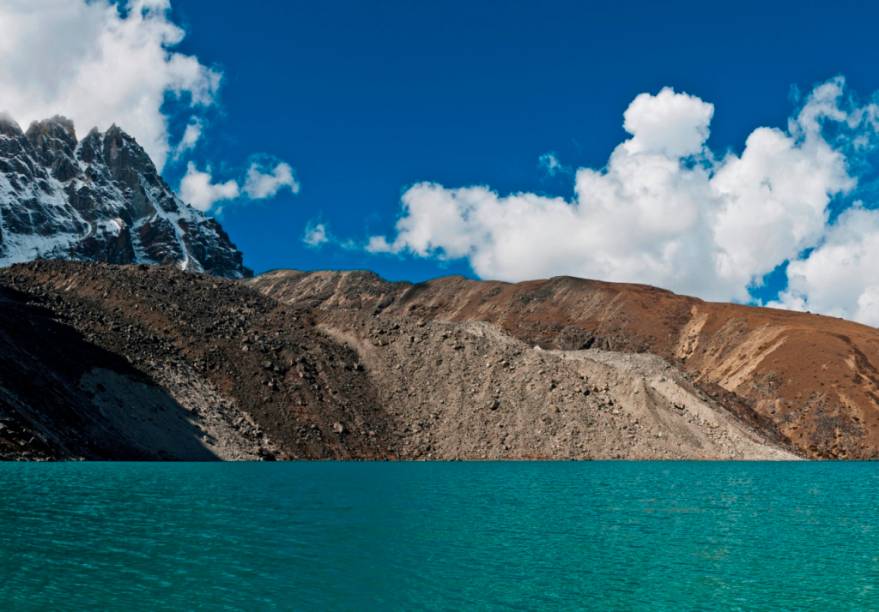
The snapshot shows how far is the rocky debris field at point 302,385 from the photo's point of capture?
9131 centimetres

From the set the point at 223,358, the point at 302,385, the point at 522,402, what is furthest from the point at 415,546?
the point at 522,402

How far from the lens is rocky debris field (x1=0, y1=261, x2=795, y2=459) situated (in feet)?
300

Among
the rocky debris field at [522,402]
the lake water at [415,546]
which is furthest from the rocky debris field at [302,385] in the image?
the lake water at [415,546]

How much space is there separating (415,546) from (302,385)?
257 ft

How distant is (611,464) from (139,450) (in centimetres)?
5984

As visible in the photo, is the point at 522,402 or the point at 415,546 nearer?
the point at 415,546

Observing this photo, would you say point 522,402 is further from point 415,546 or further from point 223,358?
point 415,546

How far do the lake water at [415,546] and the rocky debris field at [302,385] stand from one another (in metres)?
27.3

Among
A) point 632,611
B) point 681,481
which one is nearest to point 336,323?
point 681,481

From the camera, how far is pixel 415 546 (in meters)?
34.2

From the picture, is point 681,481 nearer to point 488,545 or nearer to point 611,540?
point 611,540

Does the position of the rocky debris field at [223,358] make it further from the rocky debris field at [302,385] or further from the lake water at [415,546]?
the lake water at [415,546]

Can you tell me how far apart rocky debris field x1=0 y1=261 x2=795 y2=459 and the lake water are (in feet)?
89.7

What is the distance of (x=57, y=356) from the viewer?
91.8 meters
